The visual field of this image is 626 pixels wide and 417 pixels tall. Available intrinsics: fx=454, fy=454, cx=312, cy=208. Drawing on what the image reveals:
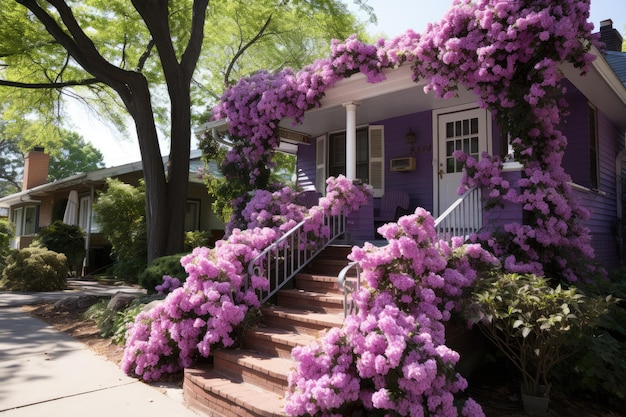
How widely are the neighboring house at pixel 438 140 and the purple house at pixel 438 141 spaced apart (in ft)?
0.05

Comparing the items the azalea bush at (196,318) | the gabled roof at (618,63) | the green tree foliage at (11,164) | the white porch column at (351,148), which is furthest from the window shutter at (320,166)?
the green tree foliage at (11,164)

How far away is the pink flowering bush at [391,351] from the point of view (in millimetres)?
2932

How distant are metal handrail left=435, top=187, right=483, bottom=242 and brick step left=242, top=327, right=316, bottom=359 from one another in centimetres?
200

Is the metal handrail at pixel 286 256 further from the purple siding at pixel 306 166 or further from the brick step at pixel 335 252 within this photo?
the purple siding at pixel 306 166

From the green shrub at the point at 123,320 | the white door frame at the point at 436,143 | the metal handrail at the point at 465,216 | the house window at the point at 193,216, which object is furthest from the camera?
the house window at the point at 193,216

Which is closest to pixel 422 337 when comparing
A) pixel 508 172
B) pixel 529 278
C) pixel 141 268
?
pixel 529 278

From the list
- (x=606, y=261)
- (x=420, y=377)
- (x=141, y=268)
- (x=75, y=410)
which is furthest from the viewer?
(x=141, y=268)

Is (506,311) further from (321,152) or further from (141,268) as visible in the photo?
(141,268)

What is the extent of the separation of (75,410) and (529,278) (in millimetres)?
4013

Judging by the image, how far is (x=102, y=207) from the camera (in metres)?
11.9

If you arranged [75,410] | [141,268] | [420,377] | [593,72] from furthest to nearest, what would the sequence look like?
[141,268], [593,72], [75,410], [420,377]

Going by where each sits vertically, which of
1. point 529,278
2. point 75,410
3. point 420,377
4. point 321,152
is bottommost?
point 75,410

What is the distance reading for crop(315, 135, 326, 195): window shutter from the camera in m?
9.55

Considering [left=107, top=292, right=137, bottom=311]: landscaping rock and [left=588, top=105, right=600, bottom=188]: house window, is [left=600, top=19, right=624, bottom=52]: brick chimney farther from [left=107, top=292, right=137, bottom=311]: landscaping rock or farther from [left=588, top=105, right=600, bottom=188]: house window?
[left=107, top=292, right=137, bottom=311]: landscaping rock
